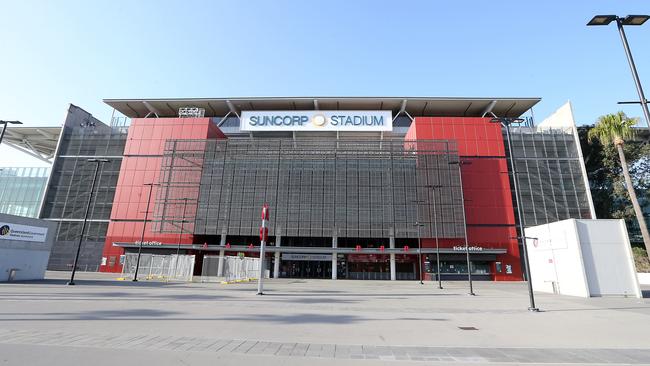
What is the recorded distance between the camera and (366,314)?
12781mm

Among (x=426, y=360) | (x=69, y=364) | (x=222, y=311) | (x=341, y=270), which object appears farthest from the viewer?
(x=341, y=270)

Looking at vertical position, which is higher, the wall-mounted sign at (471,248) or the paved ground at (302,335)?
the wall-mounted sign at (471,248)

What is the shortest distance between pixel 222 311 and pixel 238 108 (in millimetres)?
55981

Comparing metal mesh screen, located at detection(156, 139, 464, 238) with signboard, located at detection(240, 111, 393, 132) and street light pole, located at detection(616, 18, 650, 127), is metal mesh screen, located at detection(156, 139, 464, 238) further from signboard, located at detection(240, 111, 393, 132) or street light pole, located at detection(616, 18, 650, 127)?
street light pole, located at detection(616, 18, 650, 127)

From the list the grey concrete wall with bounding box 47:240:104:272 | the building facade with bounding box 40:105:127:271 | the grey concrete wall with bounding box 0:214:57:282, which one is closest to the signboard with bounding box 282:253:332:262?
the grey concrete wall with bounding box 0:214:57:282

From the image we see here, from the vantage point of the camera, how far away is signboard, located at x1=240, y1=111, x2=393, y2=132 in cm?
5569

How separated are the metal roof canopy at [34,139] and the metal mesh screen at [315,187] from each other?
29181 millimetres

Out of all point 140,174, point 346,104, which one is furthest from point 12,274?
point 346,104

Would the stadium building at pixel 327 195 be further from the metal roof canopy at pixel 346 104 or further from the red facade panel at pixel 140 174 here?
the metal roof canopy at pixel 346 104

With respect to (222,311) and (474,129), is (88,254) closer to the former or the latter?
(222,311)

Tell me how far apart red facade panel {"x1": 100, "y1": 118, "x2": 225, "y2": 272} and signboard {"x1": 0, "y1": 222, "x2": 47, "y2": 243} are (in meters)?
20.6

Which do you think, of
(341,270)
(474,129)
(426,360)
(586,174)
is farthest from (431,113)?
(426,360)

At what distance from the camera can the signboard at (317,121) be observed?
183 ft

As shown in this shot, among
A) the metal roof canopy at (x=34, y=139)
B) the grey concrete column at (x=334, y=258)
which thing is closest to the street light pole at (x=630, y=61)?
the grey concrete column at (x=334, y=258)
